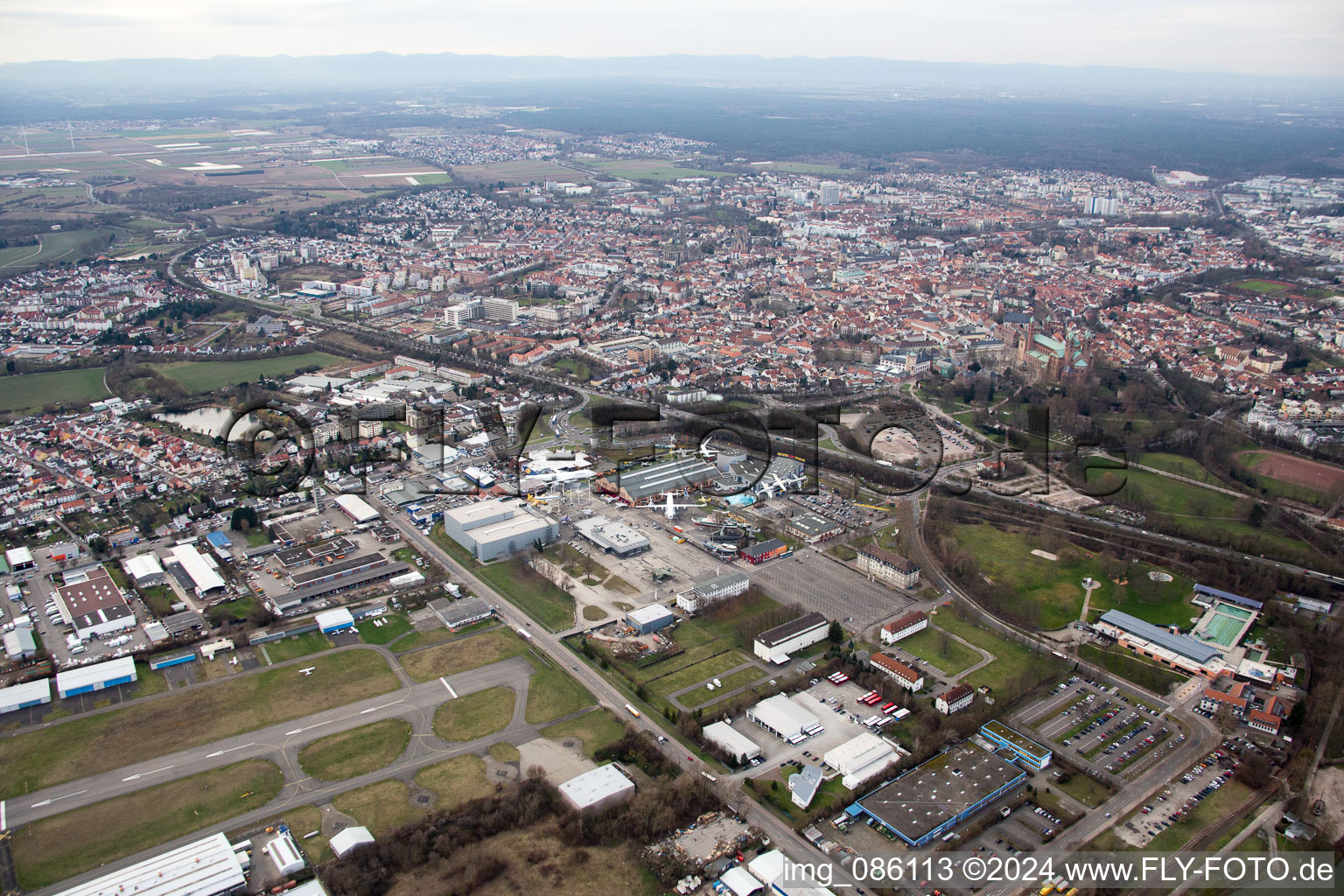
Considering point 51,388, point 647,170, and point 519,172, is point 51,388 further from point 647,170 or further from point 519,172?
point 647,170

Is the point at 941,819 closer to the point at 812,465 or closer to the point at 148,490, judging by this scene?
the point at 812,465

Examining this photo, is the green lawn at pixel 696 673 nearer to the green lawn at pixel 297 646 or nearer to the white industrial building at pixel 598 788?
the white industrial building at pixel 598 788

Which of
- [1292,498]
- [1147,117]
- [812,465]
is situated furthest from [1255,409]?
[1147,117]

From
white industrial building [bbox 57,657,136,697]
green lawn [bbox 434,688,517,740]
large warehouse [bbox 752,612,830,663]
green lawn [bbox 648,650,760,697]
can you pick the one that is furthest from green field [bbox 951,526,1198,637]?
white industrial building [bbox 57,657,136,697]

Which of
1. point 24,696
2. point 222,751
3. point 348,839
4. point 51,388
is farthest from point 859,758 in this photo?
point 51,388

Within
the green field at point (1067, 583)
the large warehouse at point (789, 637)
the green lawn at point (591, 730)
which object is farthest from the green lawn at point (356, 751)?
the green field at point (1067, 583)

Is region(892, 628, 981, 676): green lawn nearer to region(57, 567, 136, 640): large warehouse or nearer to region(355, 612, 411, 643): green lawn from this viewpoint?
region(355, 612, 411, 643): green lawn
